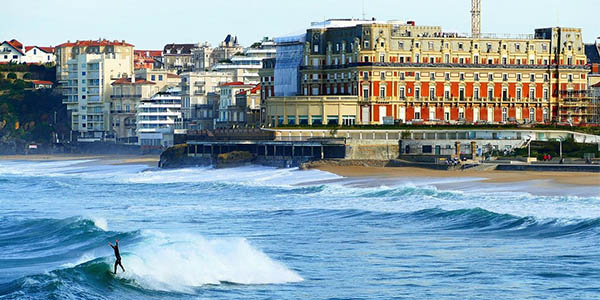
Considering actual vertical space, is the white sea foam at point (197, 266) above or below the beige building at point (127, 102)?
below

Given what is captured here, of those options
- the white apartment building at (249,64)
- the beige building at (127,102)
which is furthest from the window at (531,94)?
the beige building at (127,102)

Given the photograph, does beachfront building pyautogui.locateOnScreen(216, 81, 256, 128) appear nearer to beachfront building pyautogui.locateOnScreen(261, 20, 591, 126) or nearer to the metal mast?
beachfront building pyautogui.locateOnScreen(261, 20, 591, 126)

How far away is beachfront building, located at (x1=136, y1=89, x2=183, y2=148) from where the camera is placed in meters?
169

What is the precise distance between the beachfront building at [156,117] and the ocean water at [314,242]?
81.8 m

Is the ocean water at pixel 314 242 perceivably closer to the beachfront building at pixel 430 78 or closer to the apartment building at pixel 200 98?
the beachfront building at pixel 430 78

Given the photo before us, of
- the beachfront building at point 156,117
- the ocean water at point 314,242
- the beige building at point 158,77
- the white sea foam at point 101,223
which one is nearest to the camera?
the ocean water at point 314,242

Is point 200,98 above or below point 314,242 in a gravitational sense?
above

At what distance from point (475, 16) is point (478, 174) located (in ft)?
197

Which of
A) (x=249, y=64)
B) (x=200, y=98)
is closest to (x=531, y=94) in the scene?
(x=200, y=98)

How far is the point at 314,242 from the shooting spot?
52938 millimetres

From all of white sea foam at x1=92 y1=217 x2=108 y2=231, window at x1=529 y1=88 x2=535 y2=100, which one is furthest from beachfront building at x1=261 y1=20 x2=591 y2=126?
white sea foam at x1=92 y1=217 x2=108 y2=231

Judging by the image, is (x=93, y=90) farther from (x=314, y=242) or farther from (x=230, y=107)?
(x=314, y=242)

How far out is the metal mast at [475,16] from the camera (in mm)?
142750

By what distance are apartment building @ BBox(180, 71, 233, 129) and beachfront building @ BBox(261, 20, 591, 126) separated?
30.2 m
